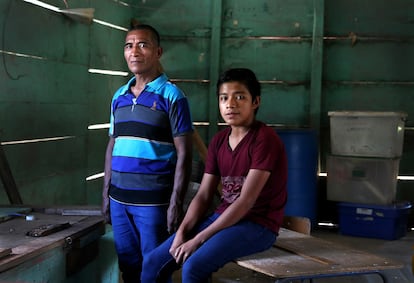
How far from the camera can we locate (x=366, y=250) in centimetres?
470

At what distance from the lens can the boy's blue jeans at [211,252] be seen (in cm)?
199

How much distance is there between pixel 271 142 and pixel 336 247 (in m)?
0.56

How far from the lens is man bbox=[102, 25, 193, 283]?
7.48ft

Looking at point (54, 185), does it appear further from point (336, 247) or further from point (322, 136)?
point (322, 136)

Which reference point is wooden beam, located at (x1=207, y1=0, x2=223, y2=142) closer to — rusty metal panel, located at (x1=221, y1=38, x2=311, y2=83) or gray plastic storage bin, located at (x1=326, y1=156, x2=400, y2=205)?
rusty metal panel, located at (x1=221, y1=38, x2=311, y2=83)

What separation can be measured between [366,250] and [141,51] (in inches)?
124

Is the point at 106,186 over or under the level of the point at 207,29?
under

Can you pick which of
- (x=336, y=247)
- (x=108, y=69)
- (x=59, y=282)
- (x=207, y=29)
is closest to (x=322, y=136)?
(x=207, y=29)

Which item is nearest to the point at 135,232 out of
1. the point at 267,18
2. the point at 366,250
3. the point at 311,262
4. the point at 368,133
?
the point at 311,262

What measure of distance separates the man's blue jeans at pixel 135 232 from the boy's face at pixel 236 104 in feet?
1.57

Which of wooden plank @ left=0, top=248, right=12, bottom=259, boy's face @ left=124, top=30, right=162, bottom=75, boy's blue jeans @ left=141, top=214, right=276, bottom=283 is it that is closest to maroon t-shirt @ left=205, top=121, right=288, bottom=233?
boy's blue jeans @ left=141, top=214, right=276, bottom=283

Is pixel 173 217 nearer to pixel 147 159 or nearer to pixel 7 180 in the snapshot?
pixel 147 159

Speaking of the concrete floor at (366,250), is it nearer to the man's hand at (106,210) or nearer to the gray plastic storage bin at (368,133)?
the gray plastic storage bin at (368,133)

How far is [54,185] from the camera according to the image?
12.5 ft
